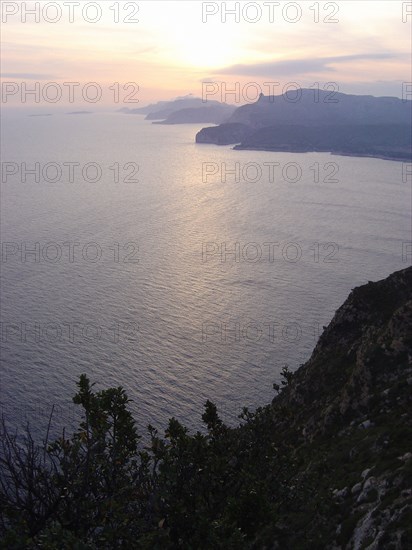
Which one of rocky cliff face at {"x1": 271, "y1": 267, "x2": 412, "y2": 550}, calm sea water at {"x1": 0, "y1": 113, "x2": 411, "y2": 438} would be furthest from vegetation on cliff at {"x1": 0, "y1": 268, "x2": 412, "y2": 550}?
calm sea water at {"x1": 0, "y1": 113, "x2": 411, "y2": 438}

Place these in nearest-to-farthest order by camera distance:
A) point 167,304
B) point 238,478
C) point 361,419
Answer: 1. point 238,478
2. point 361,419
3. point 167,304

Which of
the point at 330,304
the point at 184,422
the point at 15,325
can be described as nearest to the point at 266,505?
the point at 184,422

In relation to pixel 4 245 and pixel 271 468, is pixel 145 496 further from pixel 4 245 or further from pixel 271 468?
pixel 4 245

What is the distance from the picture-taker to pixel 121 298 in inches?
4449

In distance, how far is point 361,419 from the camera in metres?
47.0

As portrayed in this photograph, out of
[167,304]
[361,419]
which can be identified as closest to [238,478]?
[361,419]

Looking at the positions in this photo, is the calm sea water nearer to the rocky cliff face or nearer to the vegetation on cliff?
the rocky cliff face

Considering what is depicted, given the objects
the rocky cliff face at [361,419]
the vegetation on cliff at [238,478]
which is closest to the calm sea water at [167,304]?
the rocky cliff face at [361,419]

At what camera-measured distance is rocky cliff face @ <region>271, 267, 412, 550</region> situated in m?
28.2

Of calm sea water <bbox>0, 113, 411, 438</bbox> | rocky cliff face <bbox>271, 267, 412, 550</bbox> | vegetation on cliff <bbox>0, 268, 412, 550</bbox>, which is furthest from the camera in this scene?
calm sea water <bbox>0, 113, 411, 438</bbox>

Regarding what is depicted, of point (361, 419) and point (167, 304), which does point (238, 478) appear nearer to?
point (361, 419)

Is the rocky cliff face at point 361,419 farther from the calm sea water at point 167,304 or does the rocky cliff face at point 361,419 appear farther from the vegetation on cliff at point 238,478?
the calm sea water at point 167,304

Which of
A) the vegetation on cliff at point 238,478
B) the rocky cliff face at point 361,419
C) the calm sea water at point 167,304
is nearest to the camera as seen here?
the vegetation on cliff at point 238,478

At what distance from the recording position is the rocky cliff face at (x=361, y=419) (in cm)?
2823
